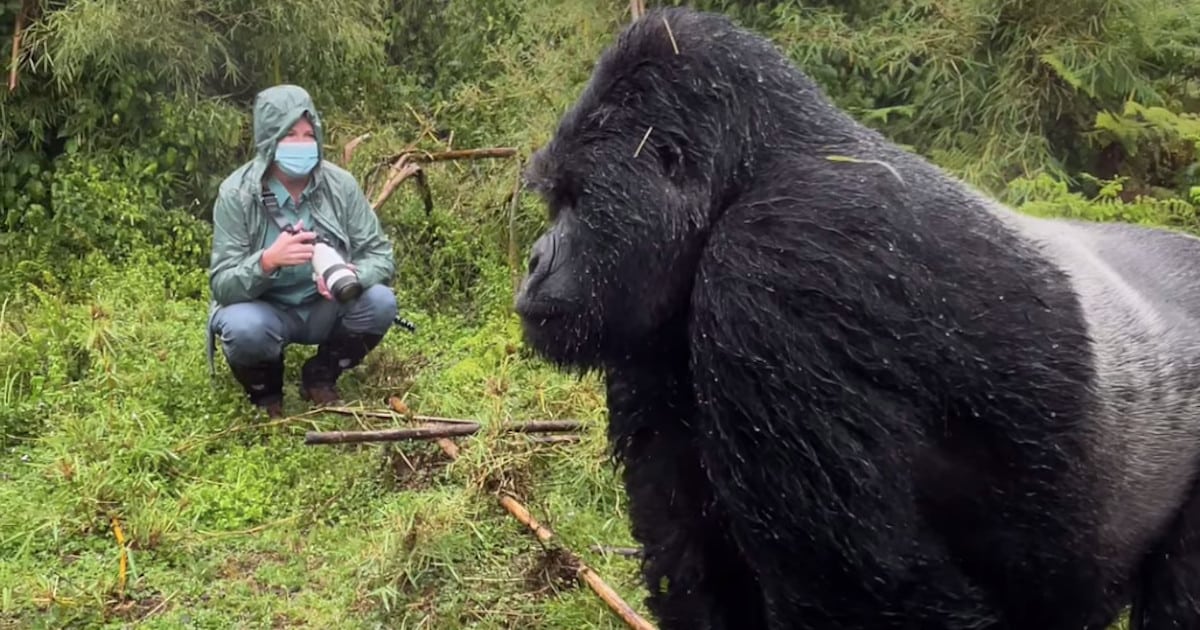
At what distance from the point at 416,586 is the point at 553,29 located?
3.57 meters

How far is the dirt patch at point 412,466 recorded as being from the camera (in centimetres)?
357

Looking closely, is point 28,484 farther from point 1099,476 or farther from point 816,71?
point 816,71

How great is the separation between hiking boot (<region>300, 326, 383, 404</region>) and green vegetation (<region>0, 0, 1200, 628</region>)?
8 centimetres

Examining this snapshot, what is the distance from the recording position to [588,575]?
9.34 feet

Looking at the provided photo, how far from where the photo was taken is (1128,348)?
2006 mm

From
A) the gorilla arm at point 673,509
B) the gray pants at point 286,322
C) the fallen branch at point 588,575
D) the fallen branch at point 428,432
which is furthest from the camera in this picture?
the gray pants at point 286,322

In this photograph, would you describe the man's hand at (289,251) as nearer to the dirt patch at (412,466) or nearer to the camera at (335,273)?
the camera at (335,273)

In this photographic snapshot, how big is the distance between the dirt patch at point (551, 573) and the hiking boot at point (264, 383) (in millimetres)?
1466

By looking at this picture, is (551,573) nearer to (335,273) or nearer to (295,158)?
(335,273)

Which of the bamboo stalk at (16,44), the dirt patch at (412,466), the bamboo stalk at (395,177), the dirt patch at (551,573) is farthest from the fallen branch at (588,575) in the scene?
the bamboo stalk at (16,44)

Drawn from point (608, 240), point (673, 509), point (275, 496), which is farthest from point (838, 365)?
point (275, 496)

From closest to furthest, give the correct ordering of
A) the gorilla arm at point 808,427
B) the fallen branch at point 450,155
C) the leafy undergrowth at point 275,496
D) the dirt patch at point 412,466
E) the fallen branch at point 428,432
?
1. the gorilla arm at point 808,427
2. the leafy undergrowth at point 275,496
3. the fallen branch at point 428,432
4. the dirt patch at point 412,466
5. the fallen branch at point 450,155

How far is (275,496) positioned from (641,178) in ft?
7.04

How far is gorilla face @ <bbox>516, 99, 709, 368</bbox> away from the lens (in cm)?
185
